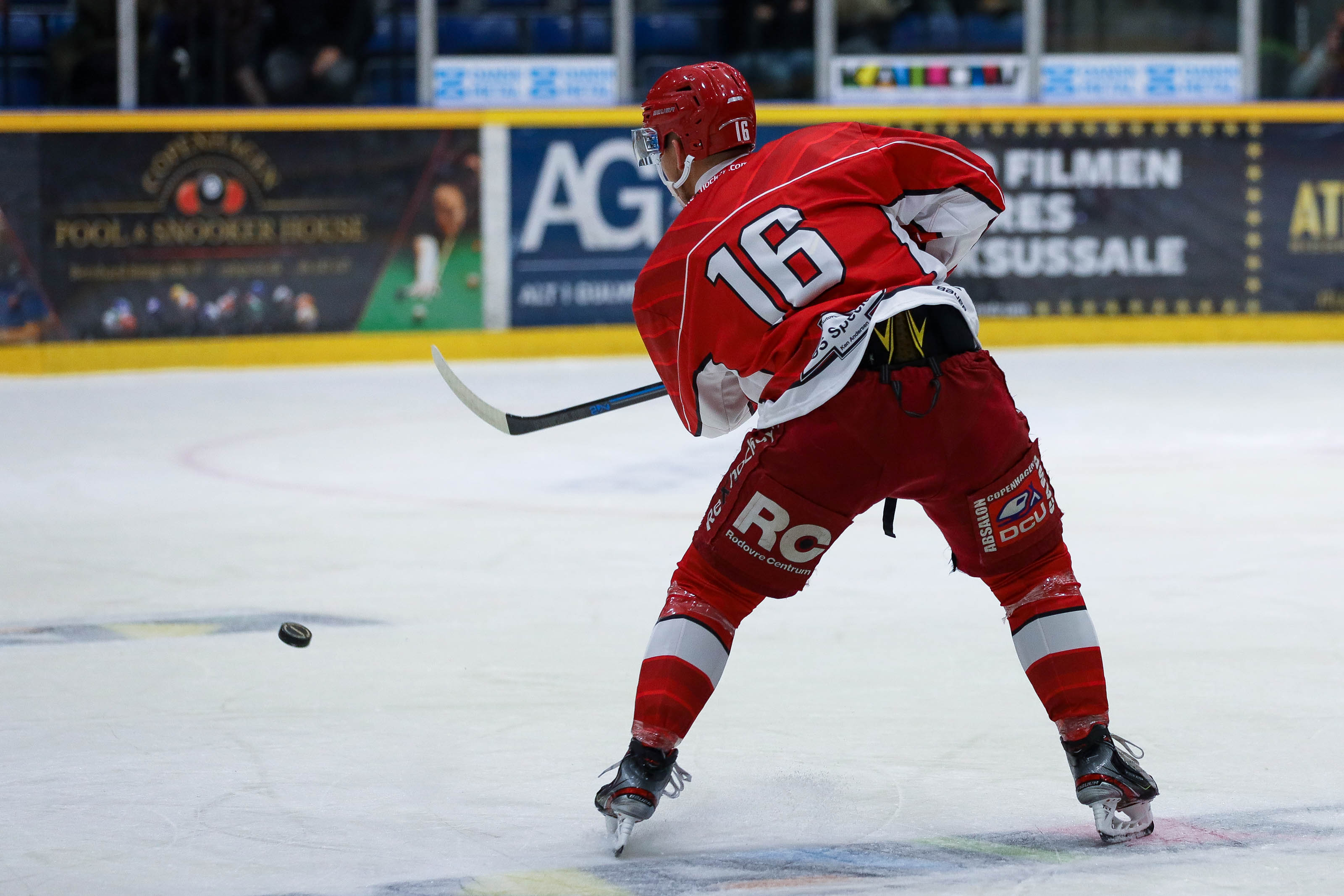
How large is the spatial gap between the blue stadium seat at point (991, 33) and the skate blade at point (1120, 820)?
31.0ft

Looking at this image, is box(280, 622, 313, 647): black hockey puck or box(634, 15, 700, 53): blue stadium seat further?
box(634, 15, 700, 53): blue stadium seat

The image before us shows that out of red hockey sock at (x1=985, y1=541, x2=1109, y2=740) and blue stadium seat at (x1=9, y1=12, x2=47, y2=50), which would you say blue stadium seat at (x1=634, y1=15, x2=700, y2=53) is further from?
red hockey sock at (x1=985, y1=541, x2=1109, y2=740)

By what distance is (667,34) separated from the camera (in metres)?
11.5

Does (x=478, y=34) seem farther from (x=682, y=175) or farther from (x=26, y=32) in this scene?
(x=682, y=175)

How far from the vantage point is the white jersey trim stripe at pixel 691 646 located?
2615 millimetres

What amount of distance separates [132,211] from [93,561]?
5.25 m

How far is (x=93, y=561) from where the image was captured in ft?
16.1

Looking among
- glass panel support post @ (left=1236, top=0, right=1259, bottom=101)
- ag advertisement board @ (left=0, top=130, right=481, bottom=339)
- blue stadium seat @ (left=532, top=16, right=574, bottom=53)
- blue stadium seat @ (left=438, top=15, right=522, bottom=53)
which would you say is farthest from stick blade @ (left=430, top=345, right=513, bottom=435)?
glass panel support post @ (left=1236, top=0, right=1259, bottom=101)

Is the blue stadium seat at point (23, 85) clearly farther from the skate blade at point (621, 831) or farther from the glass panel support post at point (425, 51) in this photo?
the skate blade at point (621, 831)

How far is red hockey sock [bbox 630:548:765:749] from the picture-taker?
8.54 feet

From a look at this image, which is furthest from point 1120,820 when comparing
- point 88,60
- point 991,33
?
point 991,33

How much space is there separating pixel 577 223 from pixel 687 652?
318 inches

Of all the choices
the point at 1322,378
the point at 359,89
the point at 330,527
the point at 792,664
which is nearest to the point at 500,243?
the point at 359,89

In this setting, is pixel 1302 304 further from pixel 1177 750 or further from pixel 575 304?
pixel 1177 750
